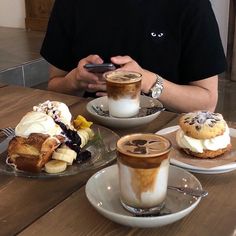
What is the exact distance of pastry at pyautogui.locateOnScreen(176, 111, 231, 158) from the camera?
3.14 ft

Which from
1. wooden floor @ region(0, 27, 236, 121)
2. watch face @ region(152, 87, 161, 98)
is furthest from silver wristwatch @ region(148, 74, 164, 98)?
wooden floor @ region(0, 27, 236, 121)

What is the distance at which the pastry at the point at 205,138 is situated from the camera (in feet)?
3.14

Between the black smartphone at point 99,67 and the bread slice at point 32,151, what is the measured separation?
1.40 feet

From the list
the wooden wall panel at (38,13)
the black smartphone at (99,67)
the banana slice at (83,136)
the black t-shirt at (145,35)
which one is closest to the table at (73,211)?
the banana slice at (83,136)

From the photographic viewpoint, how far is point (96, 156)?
101 centimetres

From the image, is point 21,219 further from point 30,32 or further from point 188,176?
point 30,32

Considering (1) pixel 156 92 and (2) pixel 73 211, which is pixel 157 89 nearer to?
(1) pixel 156 92

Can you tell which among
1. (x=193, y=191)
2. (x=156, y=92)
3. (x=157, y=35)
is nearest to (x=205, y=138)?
(x=193, y=191)

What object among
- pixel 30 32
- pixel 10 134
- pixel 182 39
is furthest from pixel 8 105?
pixel 30 32

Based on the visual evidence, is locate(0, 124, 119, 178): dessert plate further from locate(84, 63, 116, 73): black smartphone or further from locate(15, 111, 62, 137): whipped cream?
locate(84, 63, 116, 73): black smartphone

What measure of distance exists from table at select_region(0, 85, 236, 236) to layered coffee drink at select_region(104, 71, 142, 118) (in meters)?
0.26

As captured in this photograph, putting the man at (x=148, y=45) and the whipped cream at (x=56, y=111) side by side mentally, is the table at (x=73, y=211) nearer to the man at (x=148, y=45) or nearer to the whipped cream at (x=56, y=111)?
the whipped cream at (x=56, y=111)

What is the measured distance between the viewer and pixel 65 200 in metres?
0.84

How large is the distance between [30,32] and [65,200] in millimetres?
3850
